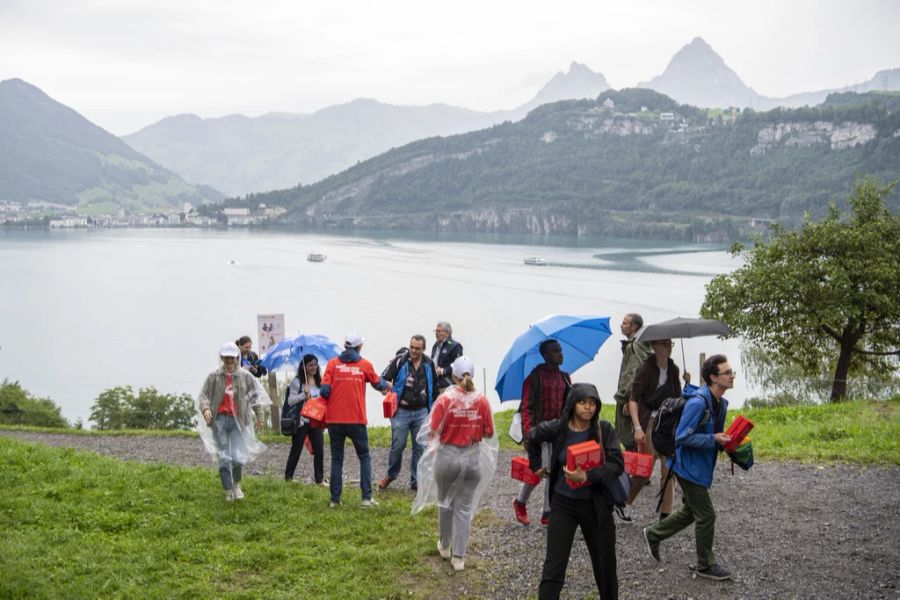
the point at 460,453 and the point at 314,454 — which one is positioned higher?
the point at 460,453

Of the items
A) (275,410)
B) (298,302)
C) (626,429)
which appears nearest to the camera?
(626,429)

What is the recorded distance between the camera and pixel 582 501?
5352 millimetres

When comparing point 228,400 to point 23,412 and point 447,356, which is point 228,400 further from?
point 23,412

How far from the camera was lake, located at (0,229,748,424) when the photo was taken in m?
44.8

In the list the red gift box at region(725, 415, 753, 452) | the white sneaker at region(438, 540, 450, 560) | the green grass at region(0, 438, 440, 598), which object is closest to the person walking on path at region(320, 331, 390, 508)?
the green grass at region(0, 438, 440, 598)

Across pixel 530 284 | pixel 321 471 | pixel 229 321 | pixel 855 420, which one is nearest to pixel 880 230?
pixel 855 420

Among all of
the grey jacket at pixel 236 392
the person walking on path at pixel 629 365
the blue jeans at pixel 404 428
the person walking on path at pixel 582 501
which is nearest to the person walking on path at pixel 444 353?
the blue jeans at pixel 404 428

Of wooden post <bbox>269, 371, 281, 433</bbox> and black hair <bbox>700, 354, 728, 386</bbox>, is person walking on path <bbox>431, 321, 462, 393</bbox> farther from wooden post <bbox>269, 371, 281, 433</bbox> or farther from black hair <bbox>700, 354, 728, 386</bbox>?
wooden post <bbox>269, 371, 281, 433</bbox>

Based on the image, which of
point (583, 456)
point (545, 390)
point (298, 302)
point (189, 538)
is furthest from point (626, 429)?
point (298, 302)

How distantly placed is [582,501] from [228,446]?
4564 mm

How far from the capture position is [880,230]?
21609 mm

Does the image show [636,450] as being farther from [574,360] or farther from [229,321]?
[229,321]

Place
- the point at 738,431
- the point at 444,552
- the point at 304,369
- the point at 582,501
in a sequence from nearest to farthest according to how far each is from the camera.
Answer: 1. the point at 582,501
2. the point at 738,431
3. the point at 444,552
4. the point at 304,369

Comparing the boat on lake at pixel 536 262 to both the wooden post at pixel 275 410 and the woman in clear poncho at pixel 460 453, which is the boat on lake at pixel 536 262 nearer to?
the wooden post at pixel 275 410
